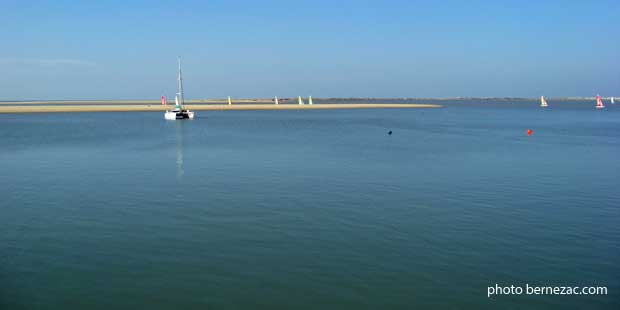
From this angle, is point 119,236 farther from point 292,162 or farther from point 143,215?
point 292,162

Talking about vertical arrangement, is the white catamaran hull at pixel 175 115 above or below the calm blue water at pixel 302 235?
above

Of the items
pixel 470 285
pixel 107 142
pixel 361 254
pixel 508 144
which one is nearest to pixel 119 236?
pixel 361 254

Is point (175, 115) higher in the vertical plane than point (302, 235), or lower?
higher

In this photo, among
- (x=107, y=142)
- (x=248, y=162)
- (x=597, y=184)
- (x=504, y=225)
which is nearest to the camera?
(x=504, y=225)

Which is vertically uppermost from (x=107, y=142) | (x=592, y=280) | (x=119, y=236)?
(x=107, y=142)

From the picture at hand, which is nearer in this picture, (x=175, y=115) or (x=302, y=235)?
(x=302, y=235)

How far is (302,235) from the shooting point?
19.0 m

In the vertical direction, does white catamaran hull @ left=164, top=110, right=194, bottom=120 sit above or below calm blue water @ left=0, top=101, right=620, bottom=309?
above

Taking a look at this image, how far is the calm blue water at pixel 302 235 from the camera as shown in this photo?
13.5 meters

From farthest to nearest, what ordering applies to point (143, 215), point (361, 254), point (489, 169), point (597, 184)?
point (489, 169)
point (597, 184)
point (143, 215)
point (361, 254)

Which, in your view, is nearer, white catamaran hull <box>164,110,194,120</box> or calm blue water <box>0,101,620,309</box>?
calm blue water <box>0,101,620,309</box>

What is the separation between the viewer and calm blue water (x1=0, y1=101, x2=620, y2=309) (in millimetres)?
13523

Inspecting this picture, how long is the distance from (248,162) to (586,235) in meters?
28.0

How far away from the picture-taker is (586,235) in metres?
19.2
